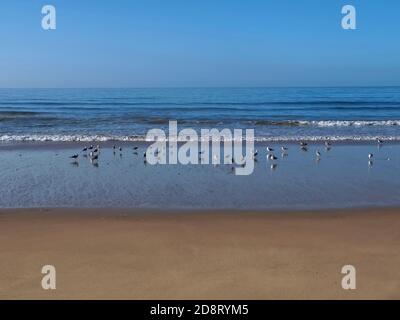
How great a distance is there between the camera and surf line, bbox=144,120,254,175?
1282 cm

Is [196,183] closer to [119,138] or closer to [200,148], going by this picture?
[200,148]

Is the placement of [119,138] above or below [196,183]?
above

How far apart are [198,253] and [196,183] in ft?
14.6

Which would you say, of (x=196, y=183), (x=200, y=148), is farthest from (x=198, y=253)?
(x=200, y=148)

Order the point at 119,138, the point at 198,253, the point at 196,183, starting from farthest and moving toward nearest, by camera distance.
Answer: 1. the point at 119,138
2. the point at 196,183
3. the point at 198,253

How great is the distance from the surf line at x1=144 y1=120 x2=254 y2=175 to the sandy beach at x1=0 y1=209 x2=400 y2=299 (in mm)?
4256

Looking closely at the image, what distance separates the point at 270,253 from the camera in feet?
19.2

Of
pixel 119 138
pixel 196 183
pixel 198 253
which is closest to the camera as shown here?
pixel 198 253

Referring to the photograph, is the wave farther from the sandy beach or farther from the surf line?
the sandy beach

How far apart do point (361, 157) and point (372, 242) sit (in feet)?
26.4

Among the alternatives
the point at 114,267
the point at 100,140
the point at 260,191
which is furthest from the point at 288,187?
the point at 100,140

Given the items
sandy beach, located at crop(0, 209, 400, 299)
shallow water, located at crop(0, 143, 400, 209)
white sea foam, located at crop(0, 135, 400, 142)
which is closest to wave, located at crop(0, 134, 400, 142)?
white sea foam, located at crop(0, 135, 400, 142)

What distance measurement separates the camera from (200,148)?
51.8ft
